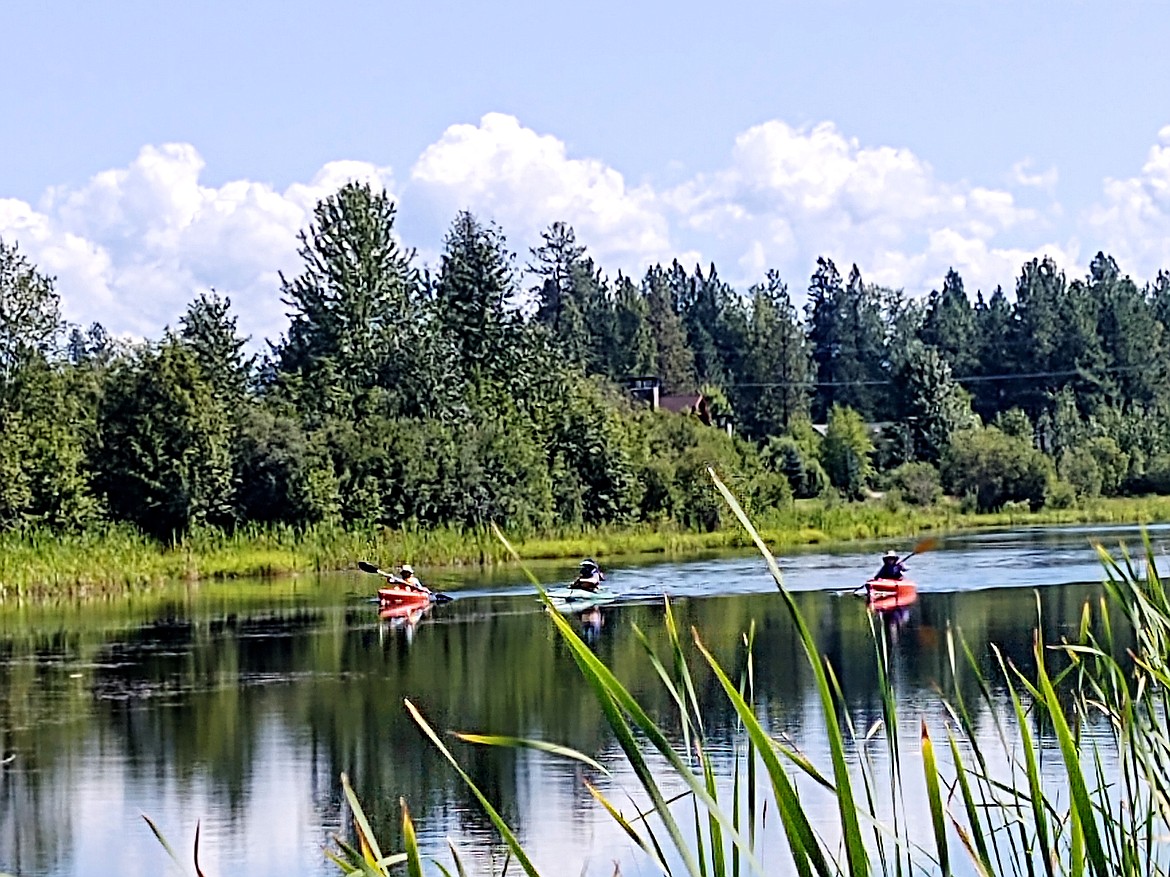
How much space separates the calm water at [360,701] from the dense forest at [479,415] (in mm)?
6688

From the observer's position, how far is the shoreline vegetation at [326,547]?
38188 mm

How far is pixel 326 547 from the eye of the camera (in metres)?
45.6

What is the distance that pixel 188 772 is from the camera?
17.1 metres

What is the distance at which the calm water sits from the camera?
45.7 feet

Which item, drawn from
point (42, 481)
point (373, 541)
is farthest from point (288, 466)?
point (42, 481)

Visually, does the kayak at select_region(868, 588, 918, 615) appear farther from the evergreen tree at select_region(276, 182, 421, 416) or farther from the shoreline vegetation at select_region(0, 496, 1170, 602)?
the evergreen tree at select_region(276, 182, 421, 416)

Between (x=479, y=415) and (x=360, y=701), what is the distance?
34.3 metres

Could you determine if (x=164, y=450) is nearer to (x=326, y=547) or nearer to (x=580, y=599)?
(x=326, y=547)

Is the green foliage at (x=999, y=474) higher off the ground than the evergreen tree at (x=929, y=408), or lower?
lower

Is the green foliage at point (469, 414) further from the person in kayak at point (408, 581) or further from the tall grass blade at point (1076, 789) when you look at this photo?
the tall grass blade at point (1076, 789)

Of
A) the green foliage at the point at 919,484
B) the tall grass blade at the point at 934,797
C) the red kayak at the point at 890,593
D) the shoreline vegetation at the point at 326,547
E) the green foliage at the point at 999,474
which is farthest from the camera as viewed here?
the green foliage at the point at 999,474

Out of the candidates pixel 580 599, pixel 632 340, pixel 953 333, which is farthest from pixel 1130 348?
pixel 580 599

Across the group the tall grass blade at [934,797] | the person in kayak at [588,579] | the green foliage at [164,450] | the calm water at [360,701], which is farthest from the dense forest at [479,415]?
the tall grass blade at [934,797]

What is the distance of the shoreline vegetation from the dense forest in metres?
0.92
